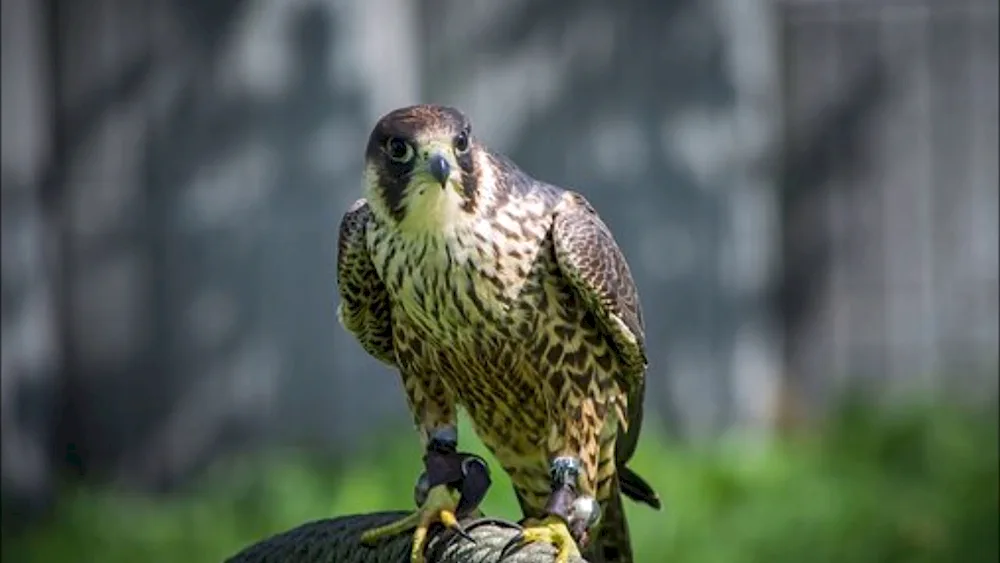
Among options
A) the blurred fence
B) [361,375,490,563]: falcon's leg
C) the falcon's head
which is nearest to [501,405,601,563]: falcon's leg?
[361,375,490,563]: falcon's leg

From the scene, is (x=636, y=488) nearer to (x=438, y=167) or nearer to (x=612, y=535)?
(x=612, y=535)

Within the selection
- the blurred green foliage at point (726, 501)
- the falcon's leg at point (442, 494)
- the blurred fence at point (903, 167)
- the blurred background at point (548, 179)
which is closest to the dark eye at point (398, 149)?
the falcon's leg at point (442, 494)

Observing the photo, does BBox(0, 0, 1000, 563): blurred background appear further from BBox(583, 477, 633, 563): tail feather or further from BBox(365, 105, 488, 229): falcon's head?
BBox(365, 105, 488, 229): falcon's head

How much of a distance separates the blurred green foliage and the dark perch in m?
3.03

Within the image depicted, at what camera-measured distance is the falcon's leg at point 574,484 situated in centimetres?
354

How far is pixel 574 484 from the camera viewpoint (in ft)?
12.1

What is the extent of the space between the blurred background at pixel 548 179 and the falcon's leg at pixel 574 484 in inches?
124

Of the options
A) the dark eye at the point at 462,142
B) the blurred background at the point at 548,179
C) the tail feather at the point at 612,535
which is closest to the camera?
the dark eye at the point at 462,142

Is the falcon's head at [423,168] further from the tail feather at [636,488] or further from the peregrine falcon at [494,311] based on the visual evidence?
the tail feather at [636,488]

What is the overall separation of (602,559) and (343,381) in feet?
13.3

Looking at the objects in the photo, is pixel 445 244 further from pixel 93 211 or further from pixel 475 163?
pixel 93 211

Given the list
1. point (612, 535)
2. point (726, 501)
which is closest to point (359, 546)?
point (612, 535)

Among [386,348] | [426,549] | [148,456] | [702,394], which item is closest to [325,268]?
[148,456]

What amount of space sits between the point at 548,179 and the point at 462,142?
4.77 m
